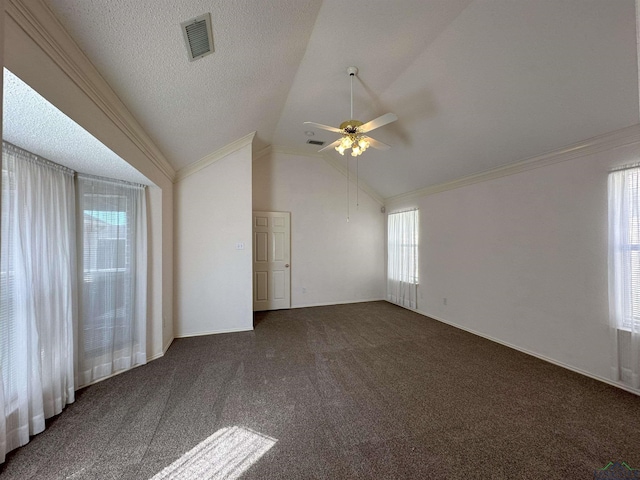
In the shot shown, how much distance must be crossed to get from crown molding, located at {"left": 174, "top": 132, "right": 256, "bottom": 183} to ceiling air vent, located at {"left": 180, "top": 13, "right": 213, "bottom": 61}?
6.43 ft

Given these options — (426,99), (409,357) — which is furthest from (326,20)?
(409,357)

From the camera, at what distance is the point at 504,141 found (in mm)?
3045

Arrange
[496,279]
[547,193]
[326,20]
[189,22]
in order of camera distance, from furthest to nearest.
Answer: [496,279] → [547,193] → [326,20] → [189,22]

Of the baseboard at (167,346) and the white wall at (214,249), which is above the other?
the white wall at (214,249)

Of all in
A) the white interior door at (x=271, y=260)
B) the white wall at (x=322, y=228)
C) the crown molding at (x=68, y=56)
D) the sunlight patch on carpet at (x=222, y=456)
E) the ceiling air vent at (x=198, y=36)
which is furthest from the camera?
the white wall at (x=322, y=228)

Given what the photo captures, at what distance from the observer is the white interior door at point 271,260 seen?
504 cm

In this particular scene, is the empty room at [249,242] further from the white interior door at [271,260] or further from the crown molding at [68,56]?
the white interior door at [271,260]

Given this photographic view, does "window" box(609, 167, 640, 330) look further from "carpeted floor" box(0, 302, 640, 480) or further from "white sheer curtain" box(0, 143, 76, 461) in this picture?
"white sheer curtain" box(0, 143, 76, 461)

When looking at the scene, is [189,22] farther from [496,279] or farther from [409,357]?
[496,279]

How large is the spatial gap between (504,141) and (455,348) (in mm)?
2744

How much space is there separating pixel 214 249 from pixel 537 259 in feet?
14.6

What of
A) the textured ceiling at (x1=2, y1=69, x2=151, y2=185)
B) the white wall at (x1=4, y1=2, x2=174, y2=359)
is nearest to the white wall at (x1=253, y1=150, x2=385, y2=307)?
the white wall at (x1=4, y1=2, x2=174, y2=359)

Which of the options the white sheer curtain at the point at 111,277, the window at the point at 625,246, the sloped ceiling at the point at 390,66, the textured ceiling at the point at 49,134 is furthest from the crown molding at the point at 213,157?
the window at the point at 625,246

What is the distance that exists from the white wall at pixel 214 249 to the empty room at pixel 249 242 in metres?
0.03
